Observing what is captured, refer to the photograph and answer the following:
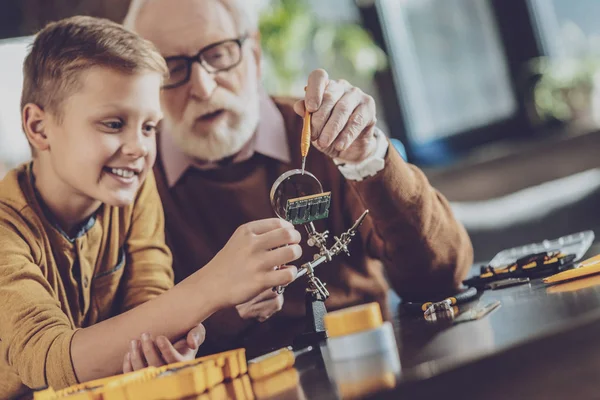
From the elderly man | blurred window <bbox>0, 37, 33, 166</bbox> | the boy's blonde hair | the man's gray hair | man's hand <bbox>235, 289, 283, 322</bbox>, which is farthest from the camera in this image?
blurred window <bbox>0, 37, 33, 166</bbox>

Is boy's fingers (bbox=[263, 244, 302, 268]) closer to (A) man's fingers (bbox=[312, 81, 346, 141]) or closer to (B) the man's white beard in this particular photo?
(A) man's fingers (bbox=[312, 81, 346, 141])

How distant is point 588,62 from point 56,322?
115 inches

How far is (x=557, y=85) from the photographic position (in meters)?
3.34

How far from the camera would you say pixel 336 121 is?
123 centimetres

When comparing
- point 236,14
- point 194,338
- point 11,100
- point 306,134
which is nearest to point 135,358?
point 194,338

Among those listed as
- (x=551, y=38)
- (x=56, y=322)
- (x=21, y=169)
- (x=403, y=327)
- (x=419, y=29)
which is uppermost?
(x=419, y=29)

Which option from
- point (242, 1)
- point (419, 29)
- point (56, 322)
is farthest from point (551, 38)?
point (56, 322)

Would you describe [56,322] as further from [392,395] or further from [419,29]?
[419,29]

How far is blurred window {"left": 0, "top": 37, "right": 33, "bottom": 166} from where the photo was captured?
3.05m

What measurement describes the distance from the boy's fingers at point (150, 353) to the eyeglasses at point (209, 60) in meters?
0.86

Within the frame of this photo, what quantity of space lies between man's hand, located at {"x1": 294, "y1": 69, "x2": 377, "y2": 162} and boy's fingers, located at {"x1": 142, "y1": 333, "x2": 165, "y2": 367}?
440 mm

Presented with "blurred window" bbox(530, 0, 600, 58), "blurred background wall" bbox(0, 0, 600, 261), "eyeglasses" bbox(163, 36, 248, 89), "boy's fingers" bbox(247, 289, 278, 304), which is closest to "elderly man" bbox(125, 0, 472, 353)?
"eyeglasses" bbox(163, 36, 248, 89)

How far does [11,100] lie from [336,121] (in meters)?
2.30

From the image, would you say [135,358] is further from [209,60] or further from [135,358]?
[209,60]
